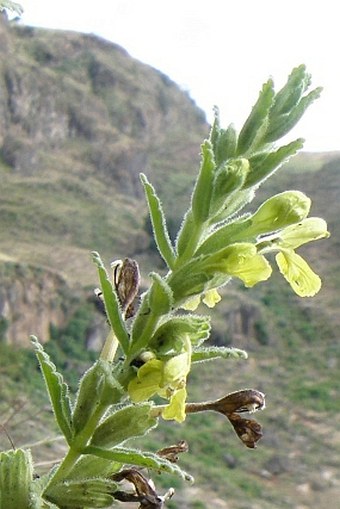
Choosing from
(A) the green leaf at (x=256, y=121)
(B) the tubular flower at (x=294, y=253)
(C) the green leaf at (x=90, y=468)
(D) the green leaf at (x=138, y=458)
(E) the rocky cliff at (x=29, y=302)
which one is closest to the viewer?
(D) the green leaf at (x=138, y=458)

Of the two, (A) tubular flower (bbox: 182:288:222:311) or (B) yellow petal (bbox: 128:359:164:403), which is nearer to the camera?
(B) yellow petal (bbox: 128:359:164:403)

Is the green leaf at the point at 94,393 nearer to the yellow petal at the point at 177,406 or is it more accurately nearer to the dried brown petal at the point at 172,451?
the yellow petal at the point at 177,406

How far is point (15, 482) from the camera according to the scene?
1.06 metres

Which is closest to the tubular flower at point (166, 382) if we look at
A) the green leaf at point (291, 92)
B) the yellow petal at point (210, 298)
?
the yellow petal at point (210, 298)

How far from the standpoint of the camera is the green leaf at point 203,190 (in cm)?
114

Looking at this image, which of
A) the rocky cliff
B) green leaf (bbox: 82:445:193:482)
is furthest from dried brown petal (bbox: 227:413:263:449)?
the rocky cliff

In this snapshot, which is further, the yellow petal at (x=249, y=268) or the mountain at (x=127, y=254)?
the mountain at (x=127, y=254)

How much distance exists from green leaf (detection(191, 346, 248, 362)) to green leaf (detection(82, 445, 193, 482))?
0.57ft

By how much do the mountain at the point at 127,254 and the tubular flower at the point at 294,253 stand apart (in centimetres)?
208

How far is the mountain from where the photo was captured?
1472 cm

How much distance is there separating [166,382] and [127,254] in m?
25.9

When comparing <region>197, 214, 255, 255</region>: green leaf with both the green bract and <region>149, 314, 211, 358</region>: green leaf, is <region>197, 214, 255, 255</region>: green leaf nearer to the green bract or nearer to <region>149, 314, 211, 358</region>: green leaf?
the green bract

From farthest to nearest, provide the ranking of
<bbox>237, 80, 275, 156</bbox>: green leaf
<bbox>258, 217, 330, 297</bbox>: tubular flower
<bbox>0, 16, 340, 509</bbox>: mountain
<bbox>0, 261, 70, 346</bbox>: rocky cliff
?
<bbox>0, 261, 70, 346</bbox>: rocky cliff < <bbox>0, 16, 340, 509</bbox>: mountain < <bbox>258, 217, 330, 297</bbox>: tubular flower < <bbox>237, 80, 275, 156</bbox>: green leaf

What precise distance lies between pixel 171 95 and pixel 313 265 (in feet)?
70.8
